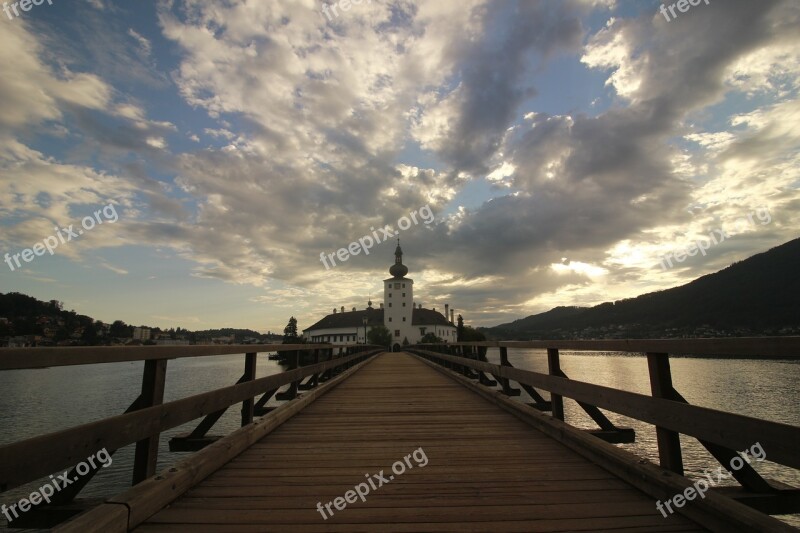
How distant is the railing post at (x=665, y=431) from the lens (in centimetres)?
291

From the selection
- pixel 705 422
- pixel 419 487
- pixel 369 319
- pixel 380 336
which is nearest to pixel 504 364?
pixel 419 487

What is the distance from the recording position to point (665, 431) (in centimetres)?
294

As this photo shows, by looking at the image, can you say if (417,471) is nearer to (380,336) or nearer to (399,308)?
(380,336)

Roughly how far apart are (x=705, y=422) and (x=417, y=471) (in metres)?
2.21

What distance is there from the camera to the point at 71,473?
253 cm

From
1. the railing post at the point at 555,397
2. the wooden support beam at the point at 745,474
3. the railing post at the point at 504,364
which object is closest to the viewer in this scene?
the wooden support beam at the point at 745,474

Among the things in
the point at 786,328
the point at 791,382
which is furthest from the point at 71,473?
the point at 786,328

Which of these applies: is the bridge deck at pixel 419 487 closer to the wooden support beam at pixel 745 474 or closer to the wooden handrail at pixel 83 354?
the wooden support beam at pixel 745 474

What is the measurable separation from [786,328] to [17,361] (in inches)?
2140

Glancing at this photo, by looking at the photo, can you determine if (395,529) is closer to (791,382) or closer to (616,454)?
(616,454)

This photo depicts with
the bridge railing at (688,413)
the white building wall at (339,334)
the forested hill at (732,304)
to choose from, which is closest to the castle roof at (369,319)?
the white building wall at (339,334)

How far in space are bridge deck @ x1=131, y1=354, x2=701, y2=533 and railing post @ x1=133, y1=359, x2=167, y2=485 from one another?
33 cm

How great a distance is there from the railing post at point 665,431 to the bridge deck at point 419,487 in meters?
0.29

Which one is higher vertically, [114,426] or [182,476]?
[114,426]
